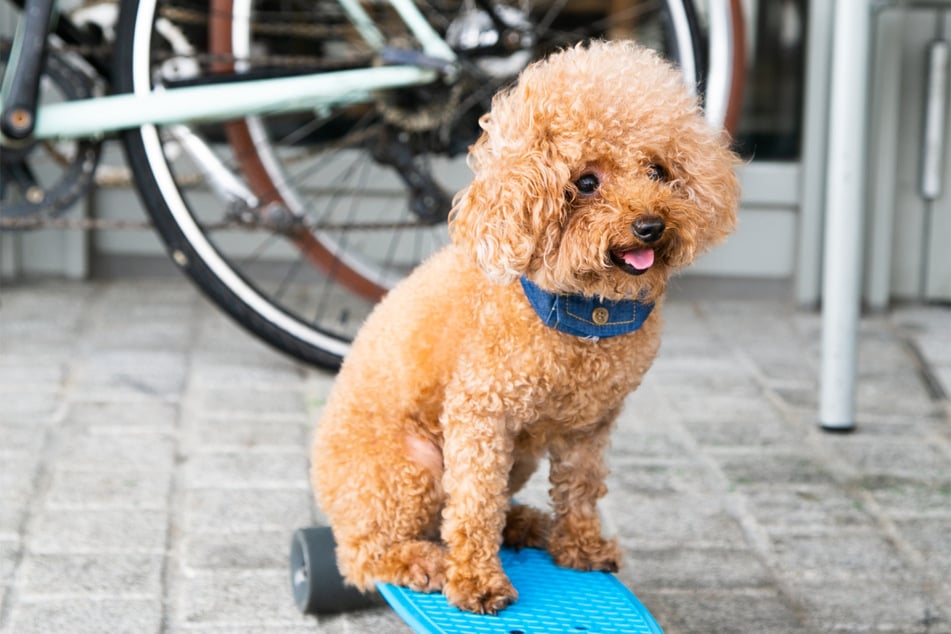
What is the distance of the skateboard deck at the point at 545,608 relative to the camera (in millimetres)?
1849

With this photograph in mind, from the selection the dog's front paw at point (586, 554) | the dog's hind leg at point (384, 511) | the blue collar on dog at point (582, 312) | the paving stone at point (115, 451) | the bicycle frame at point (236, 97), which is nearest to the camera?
the blue collar on dog at point (582, 312)

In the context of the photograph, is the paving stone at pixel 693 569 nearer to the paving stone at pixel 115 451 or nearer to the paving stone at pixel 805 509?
the paving stone at pixel 805 509

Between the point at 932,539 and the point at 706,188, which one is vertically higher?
the point at 706,188

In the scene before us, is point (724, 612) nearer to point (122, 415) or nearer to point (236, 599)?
point (236, 599)

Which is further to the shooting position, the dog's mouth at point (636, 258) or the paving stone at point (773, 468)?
the paving stone at point (773, 468)

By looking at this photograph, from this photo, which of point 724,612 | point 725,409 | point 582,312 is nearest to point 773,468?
point 725,409

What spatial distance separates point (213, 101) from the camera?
292cm

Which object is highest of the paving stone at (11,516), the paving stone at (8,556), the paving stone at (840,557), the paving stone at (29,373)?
the paving stone at (29,373)

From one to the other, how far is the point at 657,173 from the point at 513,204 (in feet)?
0.71

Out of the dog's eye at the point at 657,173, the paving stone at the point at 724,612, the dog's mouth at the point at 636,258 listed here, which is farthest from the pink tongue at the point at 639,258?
the paving stone at the point at 724,612

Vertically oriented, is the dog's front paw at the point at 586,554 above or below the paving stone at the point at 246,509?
above

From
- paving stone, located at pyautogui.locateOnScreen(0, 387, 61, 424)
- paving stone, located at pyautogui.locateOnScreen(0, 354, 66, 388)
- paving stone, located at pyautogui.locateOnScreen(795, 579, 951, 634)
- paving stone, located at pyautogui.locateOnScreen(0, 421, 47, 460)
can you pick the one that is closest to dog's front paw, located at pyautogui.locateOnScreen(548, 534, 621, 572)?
paving stone, located at pyautogui.locateOnScreen(795, 579, 951, 634)

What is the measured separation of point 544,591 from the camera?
198 cm

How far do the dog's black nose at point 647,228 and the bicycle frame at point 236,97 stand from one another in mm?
1430
